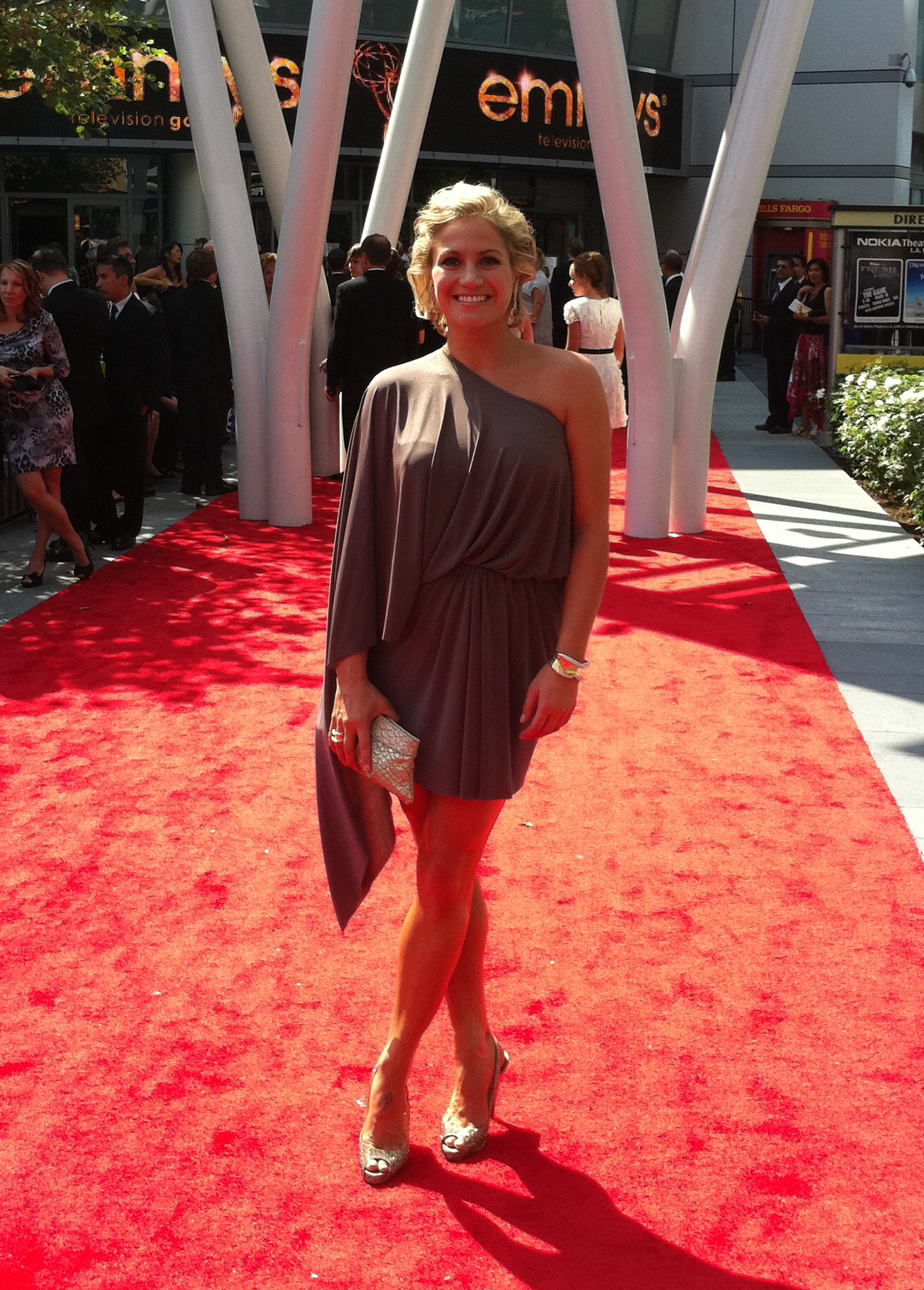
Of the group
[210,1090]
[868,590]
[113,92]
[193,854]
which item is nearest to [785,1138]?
[210,1090]

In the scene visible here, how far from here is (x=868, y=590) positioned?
31.3 feet

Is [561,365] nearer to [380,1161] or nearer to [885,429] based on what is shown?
[380,1161]

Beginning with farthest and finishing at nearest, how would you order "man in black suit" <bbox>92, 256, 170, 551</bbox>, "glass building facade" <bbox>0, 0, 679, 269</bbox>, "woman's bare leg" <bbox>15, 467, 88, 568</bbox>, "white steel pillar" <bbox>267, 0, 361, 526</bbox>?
"glass building facade" <bbox>0, 0, 679, 269</bbox> < "man in black suit" <bbox>92, 256, 170, 551</bbox> < "white steel pillar" <bbox>267, 0, 361, 526</bbox> < "woman's bare leg" <bbox>15, 467, 88, 568</bbox>

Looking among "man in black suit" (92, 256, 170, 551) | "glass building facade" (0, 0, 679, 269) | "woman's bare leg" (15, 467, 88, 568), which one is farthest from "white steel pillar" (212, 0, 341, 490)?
"glass building facade" (0, 0, 679, 269)

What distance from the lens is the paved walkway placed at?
6633mm

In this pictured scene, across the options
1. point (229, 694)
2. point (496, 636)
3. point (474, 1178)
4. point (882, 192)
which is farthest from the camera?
point (882, 192)

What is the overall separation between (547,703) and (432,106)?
25.6 meters

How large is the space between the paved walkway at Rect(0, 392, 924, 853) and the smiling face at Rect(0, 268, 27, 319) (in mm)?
1746

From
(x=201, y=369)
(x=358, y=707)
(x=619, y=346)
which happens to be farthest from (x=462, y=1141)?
(x=201, y=369)

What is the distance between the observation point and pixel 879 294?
16531mm

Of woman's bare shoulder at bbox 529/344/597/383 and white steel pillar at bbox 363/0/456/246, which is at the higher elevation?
white steel pillar at bbox 363/0/456/246

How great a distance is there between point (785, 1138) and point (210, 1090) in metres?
1.40

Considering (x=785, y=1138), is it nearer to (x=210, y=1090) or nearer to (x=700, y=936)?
(x=700, y=936)

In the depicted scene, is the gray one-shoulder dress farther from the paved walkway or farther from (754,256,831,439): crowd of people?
(754,256,831,439): crowd of people
